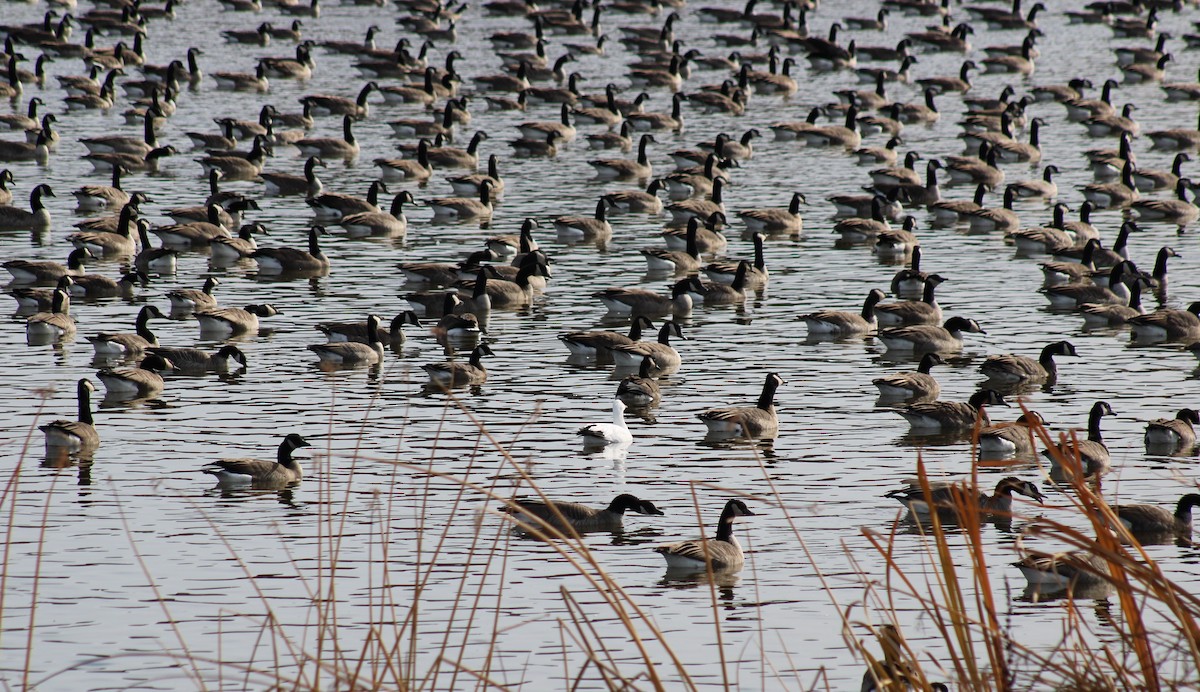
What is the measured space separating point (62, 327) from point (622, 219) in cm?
1965

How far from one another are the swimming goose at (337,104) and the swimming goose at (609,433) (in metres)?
40.9

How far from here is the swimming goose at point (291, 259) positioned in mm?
37125

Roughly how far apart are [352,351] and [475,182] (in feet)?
65.2

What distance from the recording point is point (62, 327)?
1205 inches

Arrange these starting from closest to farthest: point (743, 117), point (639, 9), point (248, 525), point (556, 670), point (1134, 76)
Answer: point (556, 670) → point (248, 525) → point (743, 117) → point (1134, 76) → point (639, 9)

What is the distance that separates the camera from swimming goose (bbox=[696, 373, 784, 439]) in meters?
23.7

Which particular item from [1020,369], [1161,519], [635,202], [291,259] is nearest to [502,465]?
[1161,519]

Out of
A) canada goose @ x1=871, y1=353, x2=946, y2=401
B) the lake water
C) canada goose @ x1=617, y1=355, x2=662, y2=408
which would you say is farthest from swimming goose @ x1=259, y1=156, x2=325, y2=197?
canada goose @ x1=871, y1=353, x2=946, y2=401

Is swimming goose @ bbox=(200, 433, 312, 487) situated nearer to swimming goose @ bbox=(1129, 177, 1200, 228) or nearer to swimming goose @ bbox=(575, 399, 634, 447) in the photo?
swimming goose @ bbox=(575, 399, 634, 447)

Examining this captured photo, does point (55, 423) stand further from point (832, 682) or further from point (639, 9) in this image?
point (639, 9)

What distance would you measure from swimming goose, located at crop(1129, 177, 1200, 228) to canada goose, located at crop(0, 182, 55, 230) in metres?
29.6

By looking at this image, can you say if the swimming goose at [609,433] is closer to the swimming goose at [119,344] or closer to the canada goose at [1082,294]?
the swimming goose at [119,344]

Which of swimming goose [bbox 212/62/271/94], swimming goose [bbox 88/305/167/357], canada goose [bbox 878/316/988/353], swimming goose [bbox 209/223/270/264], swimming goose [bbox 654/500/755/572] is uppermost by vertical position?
swimming goose [bbox 212/62/271/94]

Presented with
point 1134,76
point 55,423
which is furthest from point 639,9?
point 55,423
